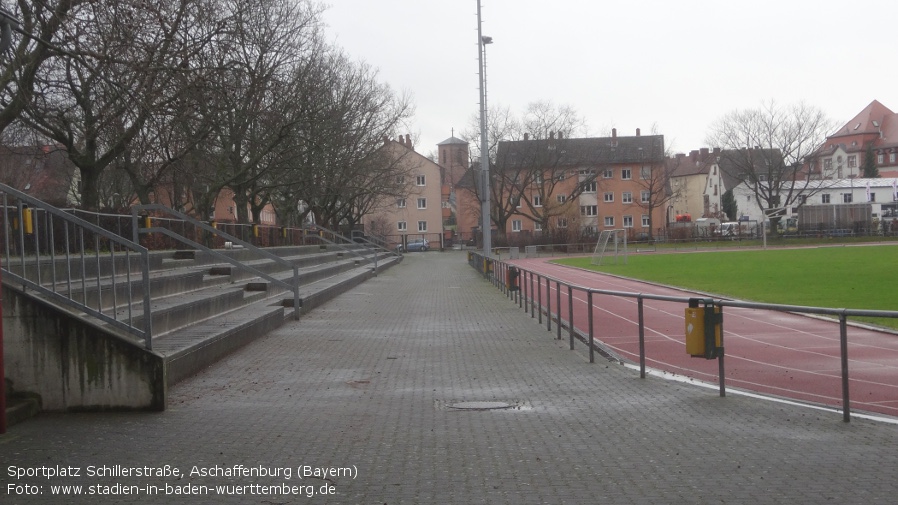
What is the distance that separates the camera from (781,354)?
8.50 metres

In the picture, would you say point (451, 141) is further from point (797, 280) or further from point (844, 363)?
point (844, 363)

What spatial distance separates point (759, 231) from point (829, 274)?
51200 mm

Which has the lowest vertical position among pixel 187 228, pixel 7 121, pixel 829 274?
→ pixel 829 274

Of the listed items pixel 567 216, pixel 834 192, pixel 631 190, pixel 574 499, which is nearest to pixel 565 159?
pixel 567 216

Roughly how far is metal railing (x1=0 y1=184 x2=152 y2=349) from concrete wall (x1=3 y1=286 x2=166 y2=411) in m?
0.25

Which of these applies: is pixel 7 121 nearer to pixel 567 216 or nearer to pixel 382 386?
pixel 382 386

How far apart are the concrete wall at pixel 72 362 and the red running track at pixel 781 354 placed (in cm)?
569

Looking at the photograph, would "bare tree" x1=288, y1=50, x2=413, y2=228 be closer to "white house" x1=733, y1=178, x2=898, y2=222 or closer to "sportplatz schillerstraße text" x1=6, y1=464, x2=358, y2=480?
"sportplatz schillerstraße text" x1=6, y1=464, x2=358, y2=480

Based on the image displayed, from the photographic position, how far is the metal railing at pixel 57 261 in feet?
28.1

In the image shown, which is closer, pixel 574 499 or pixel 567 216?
pixel 574 499

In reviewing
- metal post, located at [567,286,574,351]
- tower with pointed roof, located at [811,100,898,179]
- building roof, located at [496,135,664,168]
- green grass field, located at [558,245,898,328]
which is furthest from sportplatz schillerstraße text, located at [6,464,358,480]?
tower with pointed roof, located at [811,100,898,179]

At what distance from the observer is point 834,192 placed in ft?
325

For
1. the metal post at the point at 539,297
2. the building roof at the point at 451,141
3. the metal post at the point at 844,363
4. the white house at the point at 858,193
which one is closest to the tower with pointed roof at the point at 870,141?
the white house at the point at 858,193

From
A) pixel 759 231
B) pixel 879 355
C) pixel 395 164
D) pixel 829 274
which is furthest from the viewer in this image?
pixel 759 231
